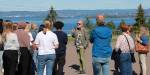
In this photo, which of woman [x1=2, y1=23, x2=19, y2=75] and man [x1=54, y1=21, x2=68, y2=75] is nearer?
woman [x1=2, y1=23, x2=19, y2=75]

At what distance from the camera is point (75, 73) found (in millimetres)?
16422

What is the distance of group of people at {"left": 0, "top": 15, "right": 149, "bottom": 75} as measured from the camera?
41.7 ft

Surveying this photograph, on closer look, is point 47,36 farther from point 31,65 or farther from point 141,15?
point 141,15

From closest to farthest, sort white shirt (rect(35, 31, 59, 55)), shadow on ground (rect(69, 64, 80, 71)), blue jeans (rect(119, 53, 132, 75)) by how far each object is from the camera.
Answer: white shirt (rect(35, 31, 59, 55))
blue jeans (rect(119, 53, 132, 75))
shadow on ground (rect(69, 64, 80, 71))

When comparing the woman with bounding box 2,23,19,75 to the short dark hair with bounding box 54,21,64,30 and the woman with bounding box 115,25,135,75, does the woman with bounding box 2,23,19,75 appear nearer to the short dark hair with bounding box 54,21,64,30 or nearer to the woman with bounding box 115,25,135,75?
the short dark hair with bounding box 54,21,64,30

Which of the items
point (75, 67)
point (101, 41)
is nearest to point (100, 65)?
point (101, 41)

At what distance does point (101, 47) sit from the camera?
499 inches

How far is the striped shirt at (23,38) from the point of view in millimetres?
13641

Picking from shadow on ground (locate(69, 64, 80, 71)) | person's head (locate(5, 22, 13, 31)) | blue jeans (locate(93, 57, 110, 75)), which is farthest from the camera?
shadow on ground (locate(69, 64, 80, 71))

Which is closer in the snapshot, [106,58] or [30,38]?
[106,58]

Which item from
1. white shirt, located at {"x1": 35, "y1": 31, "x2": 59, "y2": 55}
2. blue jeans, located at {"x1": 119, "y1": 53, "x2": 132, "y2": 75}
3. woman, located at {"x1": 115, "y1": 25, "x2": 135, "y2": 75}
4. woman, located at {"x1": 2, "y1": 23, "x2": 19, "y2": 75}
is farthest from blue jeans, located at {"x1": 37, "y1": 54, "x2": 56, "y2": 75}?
blue jeans, located at {"x1": 119, "y1": 53, "x2": 132, "y2": 75}

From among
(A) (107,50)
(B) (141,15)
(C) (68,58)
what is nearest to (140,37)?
(A) (107,50)

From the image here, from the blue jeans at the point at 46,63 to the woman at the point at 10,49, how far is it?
0.62m

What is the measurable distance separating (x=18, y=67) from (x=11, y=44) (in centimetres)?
116
